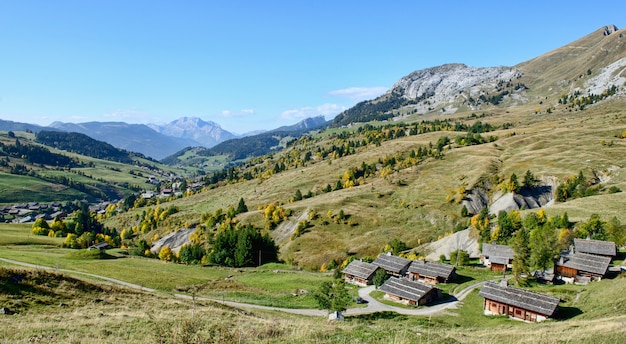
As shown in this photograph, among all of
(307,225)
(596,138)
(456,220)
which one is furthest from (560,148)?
(307,225)

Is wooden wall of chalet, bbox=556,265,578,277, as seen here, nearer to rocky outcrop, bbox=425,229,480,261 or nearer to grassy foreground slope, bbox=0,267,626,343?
grassy foreground slope, bbox=0,267,626,343

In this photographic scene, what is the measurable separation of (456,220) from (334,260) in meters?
48.0

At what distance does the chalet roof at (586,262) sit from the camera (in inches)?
2494

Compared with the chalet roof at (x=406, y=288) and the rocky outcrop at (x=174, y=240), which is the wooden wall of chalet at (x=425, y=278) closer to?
the chalet roof at (x=406, y=288)

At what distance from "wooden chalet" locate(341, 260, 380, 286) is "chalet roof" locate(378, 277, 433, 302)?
11.1 metres

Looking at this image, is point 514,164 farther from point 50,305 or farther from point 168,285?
point 50,305

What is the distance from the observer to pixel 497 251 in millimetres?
83375

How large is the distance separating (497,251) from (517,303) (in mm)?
31479

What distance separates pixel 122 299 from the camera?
3819 cm

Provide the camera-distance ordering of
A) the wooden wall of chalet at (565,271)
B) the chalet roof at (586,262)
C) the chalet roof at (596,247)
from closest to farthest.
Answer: the chalet roof at (586,262), the wooden wall of chalet at (565,271), the chalet roof at (596,247)

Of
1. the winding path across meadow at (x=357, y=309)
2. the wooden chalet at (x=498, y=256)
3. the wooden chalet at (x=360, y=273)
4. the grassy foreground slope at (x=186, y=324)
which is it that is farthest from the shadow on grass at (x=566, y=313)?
the wooden chalet at (x=360, y=273)

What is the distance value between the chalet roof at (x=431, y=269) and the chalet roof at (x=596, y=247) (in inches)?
1016

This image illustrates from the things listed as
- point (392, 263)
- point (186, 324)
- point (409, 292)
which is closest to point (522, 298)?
point (409, 292)

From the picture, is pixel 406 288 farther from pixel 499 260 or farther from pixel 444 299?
Result: pixel 499 260
